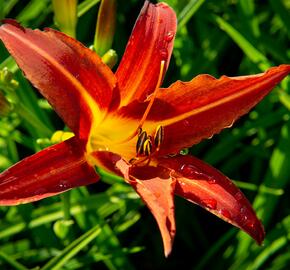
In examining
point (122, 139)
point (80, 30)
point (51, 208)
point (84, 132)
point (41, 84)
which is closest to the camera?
point (41, 84)

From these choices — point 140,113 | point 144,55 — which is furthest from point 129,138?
point 144,55

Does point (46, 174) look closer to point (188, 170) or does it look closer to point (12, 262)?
point (188, 170)

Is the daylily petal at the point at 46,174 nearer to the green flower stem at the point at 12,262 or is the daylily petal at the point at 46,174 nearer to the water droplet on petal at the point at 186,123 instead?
the water droplet on petal at the point at 186,123

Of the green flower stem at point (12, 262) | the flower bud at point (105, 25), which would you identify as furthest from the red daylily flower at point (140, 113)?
the green flower stem at point (12, 262)

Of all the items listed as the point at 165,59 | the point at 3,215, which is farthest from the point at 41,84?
the point at 3,215

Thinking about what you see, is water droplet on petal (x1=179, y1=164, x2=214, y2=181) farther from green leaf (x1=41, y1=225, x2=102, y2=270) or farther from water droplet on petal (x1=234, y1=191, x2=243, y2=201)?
green leaf (x1=41, y1=225, x2=102, y2=270)

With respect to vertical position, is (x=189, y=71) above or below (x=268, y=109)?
above

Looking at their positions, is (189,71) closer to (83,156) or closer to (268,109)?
(268,109)
